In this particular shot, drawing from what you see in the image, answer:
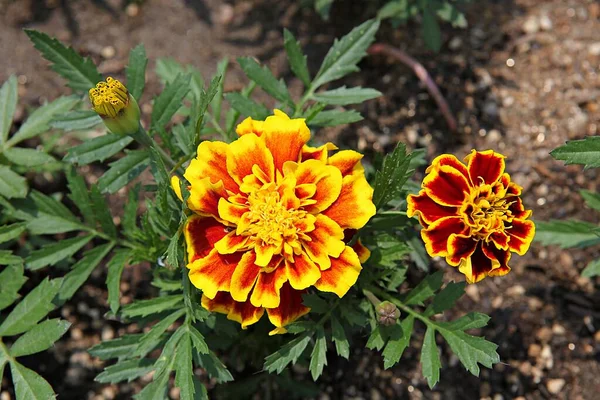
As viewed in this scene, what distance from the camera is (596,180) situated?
111 inches

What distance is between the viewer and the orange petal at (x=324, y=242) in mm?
1576

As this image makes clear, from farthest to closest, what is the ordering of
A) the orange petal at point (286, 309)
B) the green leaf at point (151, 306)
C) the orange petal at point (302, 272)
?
the green leaf at point (151, 306), the orange petal at point (286, 309), the orange petal at point (302, 272)

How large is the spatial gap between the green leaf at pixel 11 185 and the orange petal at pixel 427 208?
1.24m

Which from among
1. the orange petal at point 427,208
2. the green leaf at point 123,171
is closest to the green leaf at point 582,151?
the orange petal at point 427,208

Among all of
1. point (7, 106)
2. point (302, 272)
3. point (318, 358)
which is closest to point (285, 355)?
point (318, 358)

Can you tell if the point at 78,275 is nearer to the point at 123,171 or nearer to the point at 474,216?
the point at 123,171

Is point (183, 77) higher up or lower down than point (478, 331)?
higher up

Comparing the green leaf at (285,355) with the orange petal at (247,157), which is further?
the green leaf at (285,355)

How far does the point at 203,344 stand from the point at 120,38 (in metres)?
1.95

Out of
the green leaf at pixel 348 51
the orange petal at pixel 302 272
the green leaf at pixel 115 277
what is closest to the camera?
the orange petal at pixel 302 272

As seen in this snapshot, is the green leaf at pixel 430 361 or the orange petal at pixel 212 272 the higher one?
the orange petal at pixel 212 272

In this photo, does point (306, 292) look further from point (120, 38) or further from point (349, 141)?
point (120, 38)

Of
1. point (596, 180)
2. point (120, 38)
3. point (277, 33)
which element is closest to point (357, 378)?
point (596, 180)

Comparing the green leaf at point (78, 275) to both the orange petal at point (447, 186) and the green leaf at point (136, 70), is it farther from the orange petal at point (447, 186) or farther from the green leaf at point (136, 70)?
the orange petal at point (447, 186)
